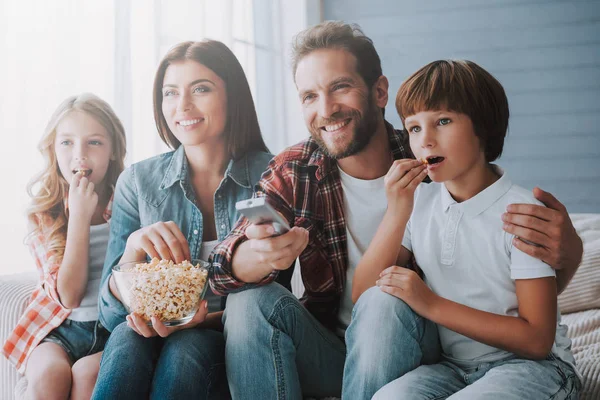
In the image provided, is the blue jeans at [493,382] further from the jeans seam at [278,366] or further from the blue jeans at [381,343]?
the jeans seam at [278,366]

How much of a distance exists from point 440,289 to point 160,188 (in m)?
0.57

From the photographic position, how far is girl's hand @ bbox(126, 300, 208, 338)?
3.09 ft

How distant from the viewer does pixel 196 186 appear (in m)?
1.20

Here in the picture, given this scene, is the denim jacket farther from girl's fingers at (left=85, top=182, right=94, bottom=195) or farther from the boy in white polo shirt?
the boy in white polo shirt

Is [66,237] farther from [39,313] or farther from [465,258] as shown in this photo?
[465,258]

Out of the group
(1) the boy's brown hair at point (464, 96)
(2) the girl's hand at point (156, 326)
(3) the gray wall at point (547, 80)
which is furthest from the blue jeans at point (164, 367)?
(3) the gray wall at point (547, 80)

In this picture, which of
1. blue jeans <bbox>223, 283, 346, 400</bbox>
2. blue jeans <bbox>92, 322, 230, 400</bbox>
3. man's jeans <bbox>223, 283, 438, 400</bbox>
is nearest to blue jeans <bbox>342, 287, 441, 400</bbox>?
man's jeans <bbox>223, 283, 438, 400</bbox>

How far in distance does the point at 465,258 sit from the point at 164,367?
1.61 feet

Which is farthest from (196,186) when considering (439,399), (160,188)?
(439,399)

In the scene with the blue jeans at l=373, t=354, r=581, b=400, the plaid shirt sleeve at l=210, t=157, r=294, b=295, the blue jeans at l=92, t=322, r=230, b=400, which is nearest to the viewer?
the blue jeans at l=373, t=354, r=581, b=400

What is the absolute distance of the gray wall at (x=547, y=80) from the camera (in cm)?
259

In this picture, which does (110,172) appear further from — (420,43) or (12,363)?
(420,43)

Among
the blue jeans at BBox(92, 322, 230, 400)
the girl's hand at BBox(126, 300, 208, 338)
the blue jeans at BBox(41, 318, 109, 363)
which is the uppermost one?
the girl's hand at BBox(126, 300, 208, 338)

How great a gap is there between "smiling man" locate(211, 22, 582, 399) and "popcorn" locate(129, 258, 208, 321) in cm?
7
